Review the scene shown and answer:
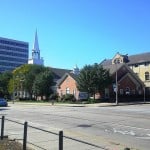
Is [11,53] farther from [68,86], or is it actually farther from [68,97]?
[68,97]

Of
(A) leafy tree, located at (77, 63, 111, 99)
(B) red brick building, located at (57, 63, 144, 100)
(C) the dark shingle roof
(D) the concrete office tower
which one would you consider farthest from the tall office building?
(A) leafy tree, located at (77, 63, 111, 99)

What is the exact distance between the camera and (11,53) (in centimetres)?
16725

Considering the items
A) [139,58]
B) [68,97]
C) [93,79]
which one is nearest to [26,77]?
[68,97]

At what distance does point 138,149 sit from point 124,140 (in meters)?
2.32

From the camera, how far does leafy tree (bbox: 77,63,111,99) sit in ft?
209

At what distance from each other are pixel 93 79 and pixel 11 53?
358 ft

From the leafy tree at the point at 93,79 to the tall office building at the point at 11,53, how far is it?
104 metres

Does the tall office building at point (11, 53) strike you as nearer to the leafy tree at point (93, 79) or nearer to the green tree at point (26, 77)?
the green tree at point (26, 77)

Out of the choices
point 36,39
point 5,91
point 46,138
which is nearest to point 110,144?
point 46,138

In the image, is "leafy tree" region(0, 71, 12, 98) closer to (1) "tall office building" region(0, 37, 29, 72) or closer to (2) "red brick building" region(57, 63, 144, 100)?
(2) "red brick building" region(57, 63, 144, 100)

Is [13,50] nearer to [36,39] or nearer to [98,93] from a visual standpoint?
[36,39]

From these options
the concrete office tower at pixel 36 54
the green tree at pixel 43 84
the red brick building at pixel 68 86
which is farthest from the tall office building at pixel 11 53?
the red brick building at pixel 68 86

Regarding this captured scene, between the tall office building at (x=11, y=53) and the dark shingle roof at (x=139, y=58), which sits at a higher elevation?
the tall office building at (x=11, y=53)

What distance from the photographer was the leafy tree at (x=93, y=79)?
2510 inches
